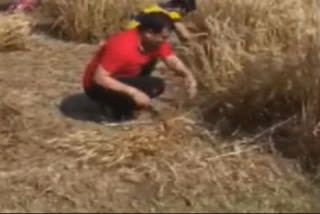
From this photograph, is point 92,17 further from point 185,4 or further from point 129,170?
point 129,170

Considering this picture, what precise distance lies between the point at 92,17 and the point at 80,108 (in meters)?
1.71

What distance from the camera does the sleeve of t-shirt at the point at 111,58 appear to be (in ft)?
17.5

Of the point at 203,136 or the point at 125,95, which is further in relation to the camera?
the point at 125,95

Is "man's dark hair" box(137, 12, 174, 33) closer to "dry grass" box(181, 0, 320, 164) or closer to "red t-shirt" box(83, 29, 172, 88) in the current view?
"red t-shirt" box(83, 29, 172, 88)

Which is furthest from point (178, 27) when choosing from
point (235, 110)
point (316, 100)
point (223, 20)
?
point (316, 100)

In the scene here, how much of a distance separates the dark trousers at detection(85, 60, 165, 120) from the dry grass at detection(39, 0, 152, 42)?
1774 millimetres

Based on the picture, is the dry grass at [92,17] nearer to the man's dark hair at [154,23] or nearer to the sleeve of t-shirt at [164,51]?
the sleeve of t-shirt at [164,51]

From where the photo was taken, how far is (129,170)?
488cm

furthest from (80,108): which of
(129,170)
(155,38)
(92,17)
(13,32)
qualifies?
(92,17)

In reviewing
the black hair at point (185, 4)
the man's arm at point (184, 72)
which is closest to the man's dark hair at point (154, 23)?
the man's arm at point (184, 72)

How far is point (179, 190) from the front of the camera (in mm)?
4676

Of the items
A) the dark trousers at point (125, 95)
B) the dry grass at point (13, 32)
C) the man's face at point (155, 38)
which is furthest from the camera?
the dry grass at point (13, 32)

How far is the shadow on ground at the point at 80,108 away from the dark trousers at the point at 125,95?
4.3 inches

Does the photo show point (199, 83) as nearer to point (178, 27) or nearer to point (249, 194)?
point (178, 27)
